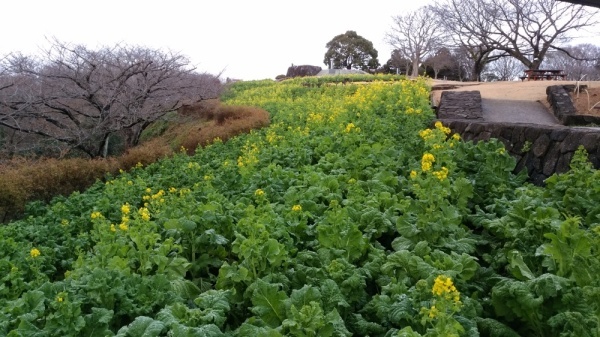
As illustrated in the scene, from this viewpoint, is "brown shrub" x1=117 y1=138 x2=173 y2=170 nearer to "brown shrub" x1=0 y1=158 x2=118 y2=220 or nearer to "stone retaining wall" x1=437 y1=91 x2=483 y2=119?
"brown shrub" x1=0 y1=158 x2=118 y2=220

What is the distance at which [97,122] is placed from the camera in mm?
13273

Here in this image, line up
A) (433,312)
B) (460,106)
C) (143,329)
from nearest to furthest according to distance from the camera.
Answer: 1. (433,312)
2. (143,329)
3. (460,106)

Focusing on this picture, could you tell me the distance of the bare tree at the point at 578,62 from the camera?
3503 centimetres

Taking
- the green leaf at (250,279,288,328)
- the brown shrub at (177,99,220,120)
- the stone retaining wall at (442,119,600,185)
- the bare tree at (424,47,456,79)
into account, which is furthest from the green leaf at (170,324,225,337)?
the bare tree at (424,47,456,79)

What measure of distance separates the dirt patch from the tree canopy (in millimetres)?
37903

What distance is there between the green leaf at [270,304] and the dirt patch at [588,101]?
853cm

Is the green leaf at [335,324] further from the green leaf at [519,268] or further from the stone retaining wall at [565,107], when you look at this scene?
the stone retaining wall at [565,107]

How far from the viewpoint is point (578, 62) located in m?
38.7

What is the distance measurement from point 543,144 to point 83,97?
35.2ft

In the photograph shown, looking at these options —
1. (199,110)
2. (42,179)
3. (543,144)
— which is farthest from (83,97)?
(543,144)

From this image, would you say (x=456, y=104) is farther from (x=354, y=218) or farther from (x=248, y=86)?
(x=248, y=86)

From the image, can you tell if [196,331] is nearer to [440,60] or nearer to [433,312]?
A: [433,312]

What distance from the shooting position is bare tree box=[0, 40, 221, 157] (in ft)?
40.0

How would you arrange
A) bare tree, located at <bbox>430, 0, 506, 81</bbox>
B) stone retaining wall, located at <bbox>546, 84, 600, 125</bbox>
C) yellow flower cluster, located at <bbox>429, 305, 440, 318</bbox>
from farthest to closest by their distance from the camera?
1. bare tree, located at <bbox>430, 0, 506, 81</bbox>
2. stone retaining wall, located at <bbox>546, 84, 600, 125</bbox>
3. yellow flower cluster, located at <bbox>429, 305, 440, 318</bbox>
